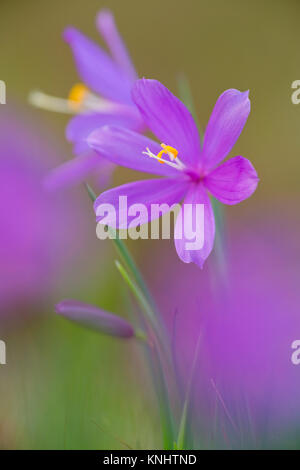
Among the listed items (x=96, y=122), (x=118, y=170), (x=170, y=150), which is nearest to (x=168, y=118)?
(x=170, y=150)

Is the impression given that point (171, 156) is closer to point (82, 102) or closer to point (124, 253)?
point (124, 253)

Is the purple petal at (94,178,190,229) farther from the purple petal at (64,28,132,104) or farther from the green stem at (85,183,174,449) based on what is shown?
the purple petal at (64,28,132,104)

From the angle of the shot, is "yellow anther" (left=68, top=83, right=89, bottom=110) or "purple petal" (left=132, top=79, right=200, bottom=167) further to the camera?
"yellow anther" (left=68, top=83, right=89, bottom=110)

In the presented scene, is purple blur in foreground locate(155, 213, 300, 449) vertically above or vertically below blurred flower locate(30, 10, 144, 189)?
below

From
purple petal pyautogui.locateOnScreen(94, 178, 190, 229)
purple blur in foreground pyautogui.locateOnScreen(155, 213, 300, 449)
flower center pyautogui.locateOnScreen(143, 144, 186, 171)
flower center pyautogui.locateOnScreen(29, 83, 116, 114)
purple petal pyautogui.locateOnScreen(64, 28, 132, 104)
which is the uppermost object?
purple petal pyautogui.locateOnScreen(64, 28, 132, 104)

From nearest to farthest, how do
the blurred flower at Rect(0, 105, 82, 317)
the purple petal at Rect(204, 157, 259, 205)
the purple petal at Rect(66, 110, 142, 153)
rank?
1. the purple petal at Rect(204, 157, 259, 205)
2. the purple petal at Rect(66, 110, 142, 153)
3. the blurred flower at Rect(0, 105, 82, 317)

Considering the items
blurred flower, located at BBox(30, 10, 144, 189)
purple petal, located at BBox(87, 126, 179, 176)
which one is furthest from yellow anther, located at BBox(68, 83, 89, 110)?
purple petal, located at BBox(87, 126, 179, 176)
